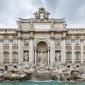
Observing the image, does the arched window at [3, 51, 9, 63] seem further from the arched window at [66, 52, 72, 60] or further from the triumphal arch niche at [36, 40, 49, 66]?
the arched window at [66, 52, 72, 60]

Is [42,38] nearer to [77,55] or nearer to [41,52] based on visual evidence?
[41,52]

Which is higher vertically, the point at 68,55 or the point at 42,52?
the point at 42,52

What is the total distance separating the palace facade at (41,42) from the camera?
52.9 m

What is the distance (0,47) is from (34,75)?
13.9m

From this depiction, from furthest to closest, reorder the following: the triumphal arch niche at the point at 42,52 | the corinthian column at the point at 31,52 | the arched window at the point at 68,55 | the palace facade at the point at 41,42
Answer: the triumphal arch niche at the point at 42,52
the arched window at the point at 68,55
the palace facade at the point at 41,42
the corinthian column at the point at 31,52

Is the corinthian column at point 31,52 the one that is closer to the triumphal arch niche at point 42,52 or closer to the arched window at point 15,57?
the triumphal arch niche at point 42,52

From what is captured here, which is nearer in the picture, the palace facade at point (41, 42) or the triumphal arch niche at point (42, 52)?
the palace facade at point (41, 42)

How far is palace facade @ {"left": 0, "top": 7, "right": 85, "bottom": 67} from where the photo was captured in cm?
5291

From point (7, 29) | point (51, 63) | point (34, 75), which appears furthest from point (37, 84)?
point (7, 29)

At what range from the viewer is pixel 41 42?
53.7 metres

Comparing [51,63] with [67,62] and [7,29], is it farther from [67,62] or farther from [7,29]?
[7,29]

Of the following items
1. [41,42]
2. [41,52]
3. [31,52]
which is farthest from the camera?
[41,42]

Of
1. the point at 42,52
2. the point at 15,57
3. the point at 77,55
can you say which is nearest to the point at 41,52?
the point at 42,52

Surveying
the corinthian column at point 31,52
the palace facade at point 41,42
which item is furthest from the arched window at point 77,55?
the corinthian column at point 31,52
